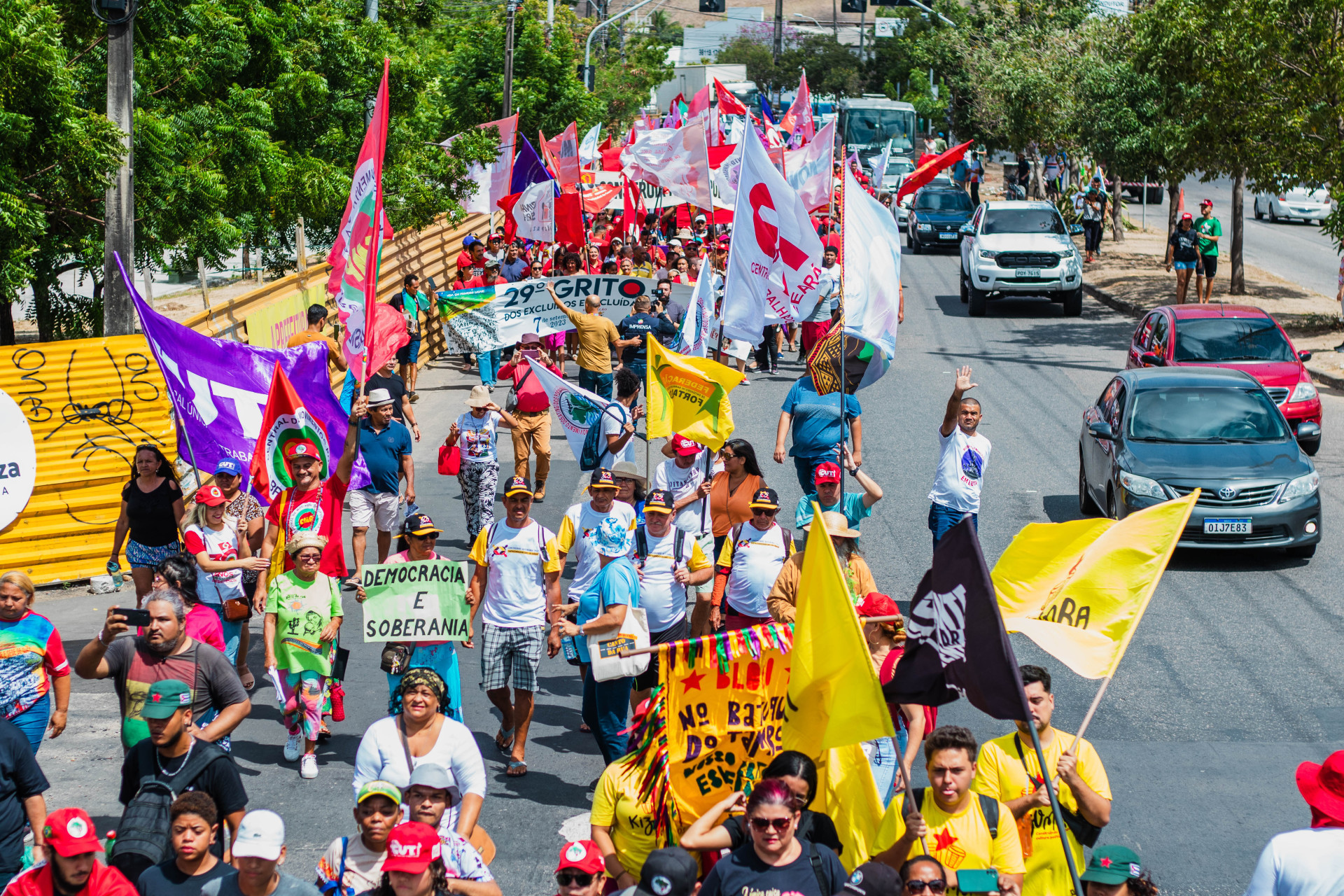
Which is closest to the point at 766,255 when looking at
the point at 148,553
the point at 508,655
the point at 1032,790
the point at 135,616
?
the point at 508,655

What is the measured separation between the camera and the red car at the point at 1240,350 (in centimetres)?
1630

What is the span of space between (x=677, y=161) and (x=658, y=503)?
59.6ft

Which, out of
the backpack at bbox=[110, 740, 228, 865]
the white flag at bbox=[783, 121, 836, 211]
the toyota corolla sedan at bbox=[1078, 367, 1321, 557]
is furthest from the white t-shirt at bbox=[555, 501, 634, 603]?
the white flag at bbox=[783, 121, 836, 211]

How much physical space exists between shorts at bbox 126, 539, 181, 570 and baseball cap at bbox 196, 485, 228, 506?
0.71 meters

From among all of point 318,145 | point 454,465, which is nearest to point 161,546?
point 454,465

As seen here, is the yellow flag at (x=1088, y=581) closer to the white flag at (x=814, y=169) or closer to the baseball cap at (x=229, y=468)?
the baseball cap at (x=229, y=468)

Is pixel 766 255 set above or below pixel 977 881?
above

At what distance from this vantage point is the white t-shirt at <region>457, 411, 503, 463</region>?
12.6 meters

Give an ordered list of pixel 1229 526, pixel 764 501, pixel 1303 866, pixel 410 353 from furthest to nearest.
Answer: pixel 410 353 < pixel 1229 526 < pixel 764 501 < pixel 1303 866

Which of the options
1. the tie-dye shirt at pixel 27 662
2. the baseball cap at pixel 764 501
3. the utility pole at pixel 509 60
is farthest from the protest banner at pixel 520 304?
the utility pole at pixel 509 60

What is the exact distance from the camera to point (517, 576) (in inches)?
336

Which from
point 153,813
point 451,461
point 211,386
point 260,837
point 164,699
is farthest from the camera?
point 451,461

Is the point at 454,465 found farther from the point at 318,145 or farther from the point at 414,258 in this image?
the point at 414,258

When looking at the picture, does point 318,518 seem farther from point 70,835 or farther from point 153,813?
point 70,835
